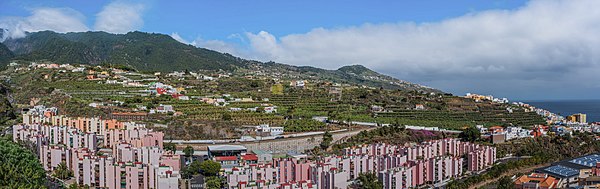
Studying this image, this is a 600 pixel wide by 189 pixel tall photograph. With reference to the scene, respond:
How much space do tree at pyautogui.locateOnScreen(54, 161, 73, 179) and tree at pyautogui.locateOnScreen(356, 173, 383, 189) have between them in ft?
32.2

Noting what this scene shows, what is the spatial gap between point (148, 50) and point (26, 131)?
2089 inches

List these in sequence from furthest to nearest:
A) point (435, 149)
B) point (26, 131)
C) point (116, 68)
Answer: point (116, 68), point (435, 149), point (26, 131)

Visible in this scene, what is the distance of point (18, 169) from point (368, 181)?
416 inches

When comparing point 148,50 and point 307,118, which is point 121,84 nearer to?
point 307,118

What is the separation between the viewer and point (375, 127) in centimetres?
2606

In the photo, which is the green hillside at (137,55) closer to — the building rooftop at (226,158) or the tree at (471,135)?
the tree at (471,135)

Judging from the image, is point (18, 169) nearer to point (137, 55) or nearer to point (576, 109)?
point (137, 55)

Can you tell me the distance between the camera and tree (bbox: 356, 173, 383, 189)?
15.2 metres

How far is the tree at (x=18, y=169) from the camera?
1294cm

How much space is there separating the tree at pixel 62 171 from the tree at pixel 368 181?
9.80 metres

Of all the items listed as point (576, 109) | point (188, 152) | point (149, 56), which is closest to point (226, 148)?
point (188, 152)

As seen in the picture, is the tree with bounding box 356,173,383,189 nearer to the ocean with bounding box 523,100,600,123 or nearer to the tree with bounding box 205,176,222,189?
the tree with bounding box 205,176,222,189

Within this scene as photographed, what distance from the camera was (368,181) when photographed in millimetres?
15617

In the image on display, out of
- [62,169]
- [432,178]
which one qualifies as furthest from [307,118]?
[62,169]
